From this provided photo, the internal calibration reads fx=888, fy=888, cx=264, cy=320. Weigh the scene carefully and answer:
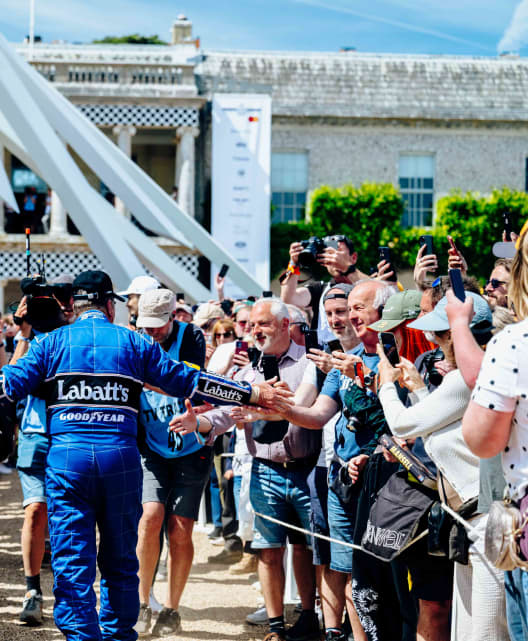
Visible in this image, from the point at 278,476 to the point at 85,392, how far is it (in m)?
1.49

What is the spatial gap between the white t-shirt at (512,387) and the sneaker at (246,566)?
4790 mm

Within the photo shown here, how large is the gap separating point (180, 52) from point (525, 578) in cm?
2756

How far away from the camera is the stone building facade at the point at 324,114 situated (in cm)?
2612

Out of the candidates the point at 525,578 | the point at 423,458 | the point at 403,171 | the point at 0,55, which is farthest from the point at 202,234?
the point at 403,171

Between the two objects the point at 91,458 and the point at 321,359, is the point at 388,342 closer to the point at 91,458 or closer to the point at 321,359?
the point at 321,359

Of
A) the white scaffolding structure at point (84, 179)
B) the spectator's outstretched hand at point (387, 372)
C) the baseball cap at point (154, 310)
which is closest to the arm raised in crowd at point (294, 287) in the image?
the baseball cap at point (154, 310)

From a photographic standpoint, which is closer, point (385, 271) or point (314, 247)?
point (385, 271)

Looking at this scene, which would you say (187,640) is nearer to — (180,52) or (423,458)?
(423,458)

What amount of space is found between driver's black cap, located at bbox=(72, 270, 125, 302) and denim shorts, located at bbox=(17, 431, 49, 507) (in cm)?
145

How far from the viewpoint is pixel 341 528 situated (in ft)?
15.5

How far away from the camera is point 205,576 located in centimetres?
686

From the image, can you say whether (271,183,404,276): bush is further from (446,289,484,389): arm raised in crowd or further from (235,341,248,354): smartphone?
(446,289,484,389): arm raised in crowd

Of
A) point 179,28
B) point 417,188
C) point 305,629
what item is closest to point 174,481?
point 305,629

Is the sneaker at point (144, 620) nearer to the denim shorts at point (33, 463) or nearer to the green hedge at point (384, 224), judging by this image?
the denim shorts at point (33, 463)
